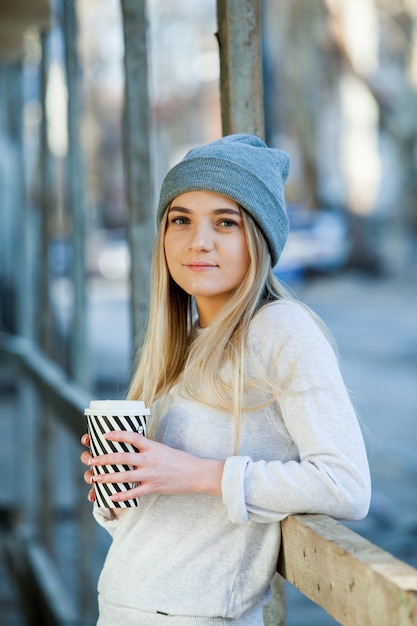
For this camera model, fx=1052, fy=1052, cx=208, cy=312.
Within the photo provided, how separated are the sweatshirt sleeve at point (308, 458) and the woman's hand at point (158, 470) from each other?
0.04 m

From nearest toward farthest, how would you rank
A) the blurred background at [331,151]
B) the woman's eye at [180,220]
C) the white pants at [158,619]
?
the white pants at [158,619] < the woman's eye at [180,220] < the blurred background at [331,151]

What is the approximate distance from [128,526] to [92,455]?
0.74 feet

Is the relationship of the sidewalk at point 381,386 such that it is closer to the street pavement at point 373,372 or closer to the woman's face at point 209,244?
the street pavement at point 373,372

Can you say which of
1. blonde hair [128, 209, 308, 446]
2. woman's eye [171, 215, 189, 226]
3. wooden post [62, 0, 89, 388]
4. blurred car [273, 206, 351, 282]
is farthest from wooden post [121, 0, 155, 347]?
blurred car [273, 206, 351, 282]

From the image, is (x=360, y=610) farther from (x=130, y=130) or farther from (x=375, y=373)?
(x=375, y=373)

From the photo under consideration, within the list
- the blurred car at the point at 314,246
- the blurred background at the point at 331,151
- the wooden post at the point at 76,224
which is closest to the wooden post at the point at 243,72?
the wooden post at the point at 76,224

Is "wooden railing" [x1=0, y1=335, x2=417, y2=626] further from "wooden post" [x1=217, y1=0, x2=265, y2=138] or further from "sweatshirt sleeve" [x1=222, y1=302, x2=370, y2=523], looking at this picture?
"wooden post" [x1=217, y1=0, x2=265, y2=138]

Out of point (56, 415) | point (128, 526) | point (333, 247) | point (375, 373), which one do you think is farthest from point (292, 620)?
point (333, 247)

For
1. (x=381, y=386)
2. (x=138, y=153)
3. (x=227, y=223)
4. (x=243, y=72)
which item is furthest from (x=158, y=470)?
(x=381, y=386)

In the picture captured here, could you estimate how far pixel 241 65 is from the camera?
221 centimetres

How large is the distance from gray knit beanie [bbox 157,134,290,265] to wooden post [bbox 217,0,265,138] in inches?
14.0

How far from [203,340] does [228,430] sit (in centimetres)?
18

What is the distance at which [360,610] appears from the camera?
4.65 feet

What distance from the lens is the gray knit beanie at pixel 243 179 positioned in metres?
1.78
